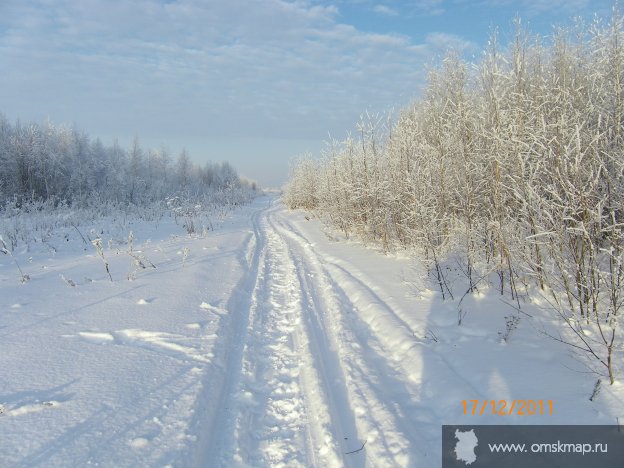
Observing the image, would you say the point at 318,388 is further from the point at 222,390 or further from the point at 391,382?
the point at 222,390

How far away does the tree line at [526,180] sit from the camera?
3.91m

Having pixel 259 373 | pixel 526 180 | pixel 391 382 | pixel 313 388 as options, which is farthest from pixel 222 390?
pixel 526 180

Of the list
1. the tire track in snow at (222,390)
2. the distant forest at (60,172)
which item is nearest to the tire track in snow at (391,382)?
the tire track in snow at (222,390)

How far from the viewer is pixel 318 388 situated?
139 inches

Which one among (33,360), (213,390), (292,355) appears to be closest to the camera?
(213,390)

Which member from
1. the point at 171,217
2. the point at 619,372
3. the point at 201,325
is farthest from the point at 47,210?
the point at 619,372

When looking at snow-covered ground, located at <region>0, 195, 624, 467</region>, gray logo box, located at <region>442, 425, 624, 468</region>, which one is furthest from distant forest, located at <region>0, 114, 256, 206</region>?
gray logo box, located at <region>442, 425, 624, 468</region>

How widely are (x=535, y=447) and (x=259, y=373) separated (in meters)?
2.55

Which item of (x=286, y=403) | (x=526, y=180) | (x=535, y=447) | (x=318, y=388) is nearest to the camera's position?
(x=535, y=447)

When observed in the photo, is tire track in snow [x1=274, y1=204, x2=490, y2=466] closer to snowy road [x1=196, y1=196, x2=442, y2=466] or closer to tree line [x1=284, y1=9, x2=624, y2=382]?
snowy road [x1=196, y1=196, x2=442, y2=466]

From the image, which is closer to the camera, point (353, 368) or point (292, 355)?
point (353, 368)

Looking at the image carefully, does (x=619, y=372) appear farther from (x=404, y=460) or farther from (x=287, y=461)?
(x=287, y=461)

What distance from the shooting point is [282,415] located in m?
3.21

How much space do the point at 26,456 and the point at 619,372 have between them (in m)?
4.90
